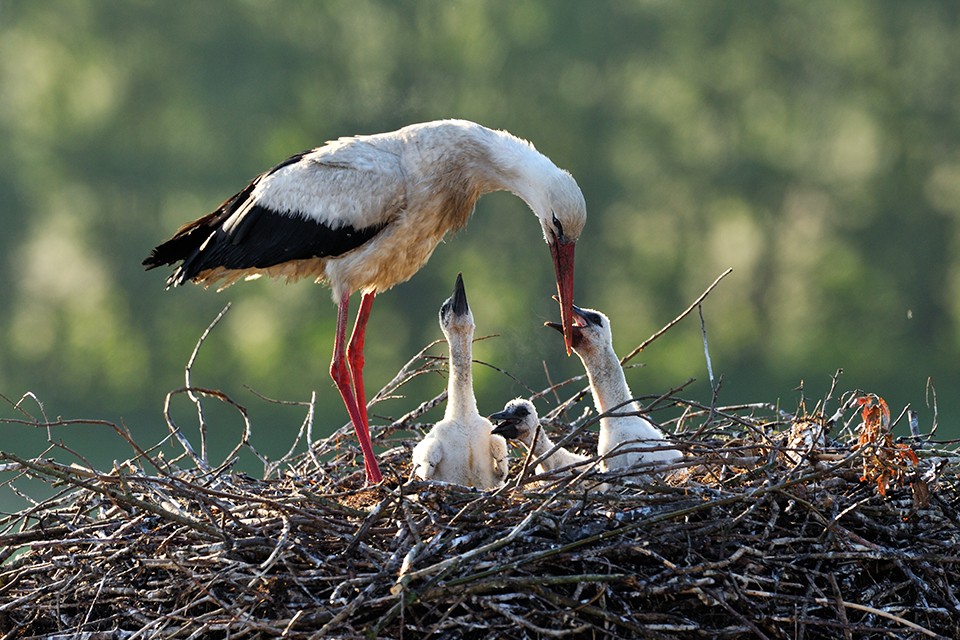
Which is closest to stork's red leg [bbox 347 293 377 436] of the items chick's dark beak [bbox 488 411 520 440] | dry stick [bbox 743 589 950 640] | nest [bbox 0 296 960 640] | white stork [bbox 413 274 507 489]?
white stork [bbox 413 274 507 489]

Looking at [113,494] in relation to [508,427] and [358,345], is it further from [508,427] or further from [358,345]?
[358,345]

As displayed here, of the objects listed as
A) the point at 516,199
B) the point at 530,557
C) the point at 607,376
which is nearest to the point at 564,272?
the point at 607,376

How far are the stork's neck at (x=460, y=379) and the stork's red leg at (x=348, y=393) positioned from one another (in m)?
0.27

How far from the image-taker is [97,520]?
3232mm

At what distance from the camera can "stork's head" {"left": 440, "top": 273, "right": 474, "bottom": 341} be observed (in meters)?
3.98

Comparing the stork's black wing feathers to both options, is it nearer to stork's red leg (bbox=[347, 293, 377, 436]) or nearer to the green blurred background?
stork's red leg (bbox=[347, 293, 377, 436])

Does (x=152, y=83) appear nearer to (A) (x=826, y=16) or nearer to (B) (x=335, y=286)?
(A) (x=826, y=16)

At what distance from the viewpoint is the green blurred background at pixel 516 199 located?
10164mm

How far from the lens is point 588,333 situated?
12.5 ft

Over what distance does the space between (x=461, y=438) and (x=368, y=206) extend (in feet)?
2.58

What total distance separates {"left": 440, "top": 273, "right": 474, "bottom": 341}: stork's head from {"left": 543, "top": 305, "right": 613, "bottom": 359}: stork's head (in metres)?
0.29

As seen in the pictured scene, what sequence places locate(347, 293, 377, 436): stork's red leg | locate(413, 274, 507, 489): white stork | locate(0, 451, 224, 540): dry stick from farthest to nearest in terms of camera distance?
locate(347, 293, 377, 436): stork's red leg
locate(413, 274, 507, 489): white stork
locate(0, 451, 224, 540): dry stick

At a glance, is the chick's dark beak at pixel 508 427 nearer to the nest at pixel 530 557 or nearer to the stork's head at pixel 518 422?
the stork's head at pixel 518 422

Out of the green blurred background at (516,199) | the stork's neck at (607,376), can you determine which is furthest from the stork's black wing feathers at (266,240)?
the green blurred background at (516,199)
